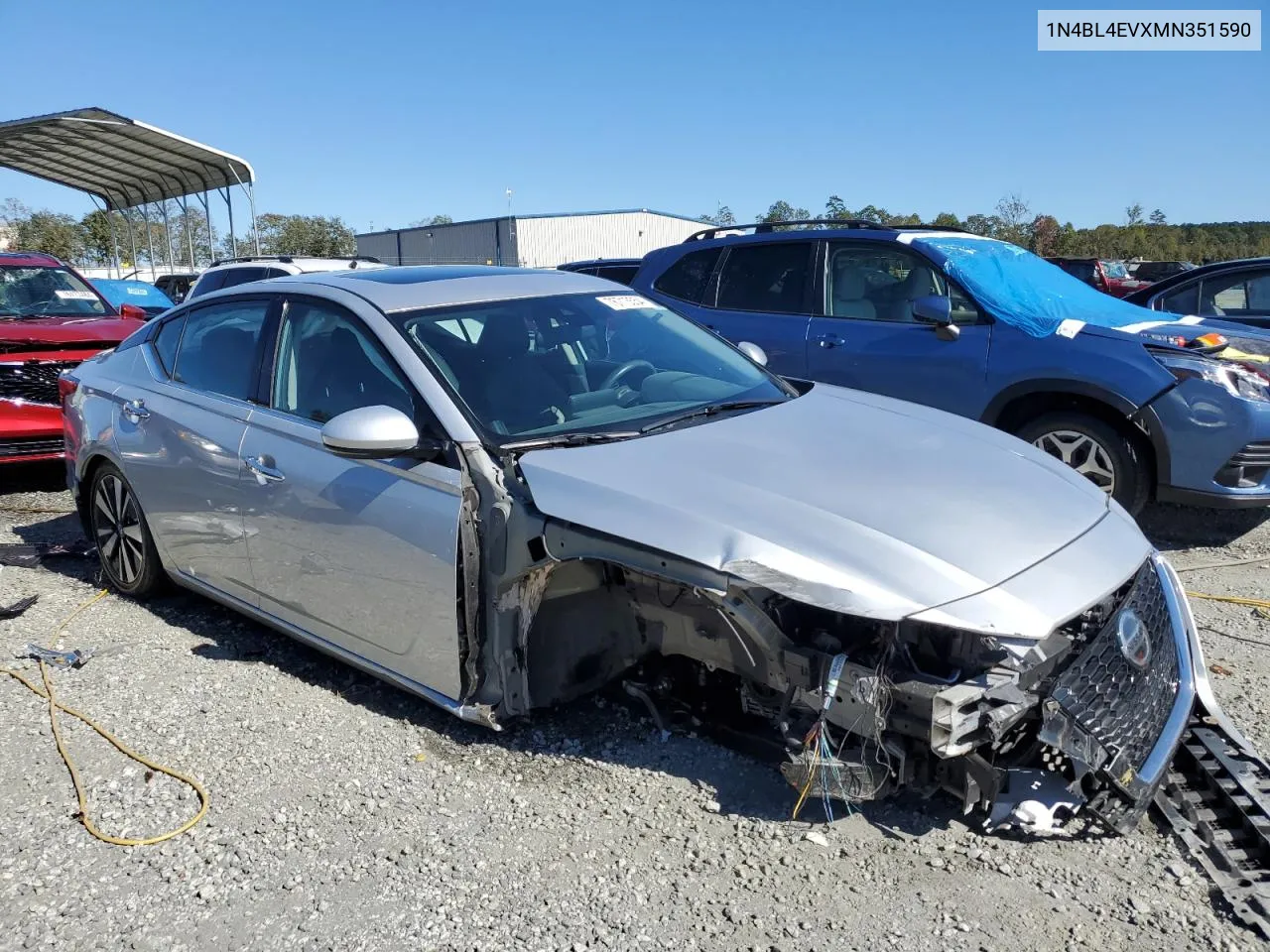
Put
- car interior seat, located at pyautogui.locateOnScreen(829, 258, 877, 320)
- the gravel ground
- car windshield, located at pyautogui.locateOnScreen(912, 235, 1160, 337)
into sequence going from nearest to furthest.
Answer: the gravel ground < car windshield, located at pyautogui.locateOnScreen(912, 235, 1160, 337) < car interior seat, located at pyautogui.locateOnScreen(829, 258, 877, 320)

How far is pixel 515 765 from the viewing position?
3279mm

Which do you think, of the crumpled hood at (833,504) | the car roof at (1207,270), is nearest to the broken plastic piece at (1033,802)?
the crumpled hood at (833,504)

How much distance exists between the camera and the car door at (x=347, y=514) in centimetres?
317

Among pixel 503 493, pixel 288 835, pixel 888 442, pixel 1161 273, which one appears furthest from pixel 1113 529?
pixel 1161 273

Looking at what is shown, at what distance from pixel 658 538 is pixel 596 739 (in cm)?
107

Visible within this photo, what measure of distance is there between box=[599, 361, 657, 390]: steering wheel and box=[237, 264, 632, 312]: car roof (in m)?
0.50

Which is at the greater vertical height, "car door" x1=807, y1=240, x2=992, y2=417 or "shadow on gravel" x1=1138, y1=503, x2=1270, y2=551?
"car door" x1=807, y1=240, x2=992, y2=417

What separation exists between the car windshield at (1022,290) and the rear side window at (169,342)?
436 cm

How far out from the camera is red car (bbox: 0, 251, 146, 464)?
7113 millimetres

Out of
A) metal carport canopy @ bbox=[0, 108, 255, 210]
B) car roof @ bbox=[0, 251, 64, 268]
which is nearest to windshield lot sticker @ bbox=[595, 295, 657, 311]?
car roof @ bbox=[0, 251, 64, 268]

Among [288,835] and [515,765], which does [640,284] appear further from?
[288,835]

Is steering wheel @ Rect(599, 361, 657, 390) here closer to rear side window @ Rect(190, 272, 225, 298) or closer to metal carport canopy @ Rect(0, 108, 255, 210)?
rear side window @ Rect(190, 272, 225, 298)

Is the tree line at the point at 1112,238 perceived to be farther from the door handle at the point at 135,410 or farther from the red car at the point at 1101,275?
the door handle at the point at 135,410

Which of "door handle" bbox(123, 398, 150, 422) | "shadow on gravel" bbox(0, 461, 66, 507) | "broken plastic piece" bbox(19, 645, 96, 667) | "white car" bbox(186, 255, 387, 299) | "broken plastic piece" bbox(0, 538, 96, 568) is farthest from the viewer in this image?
"white car" bbox(186, 255, 387, 299)
